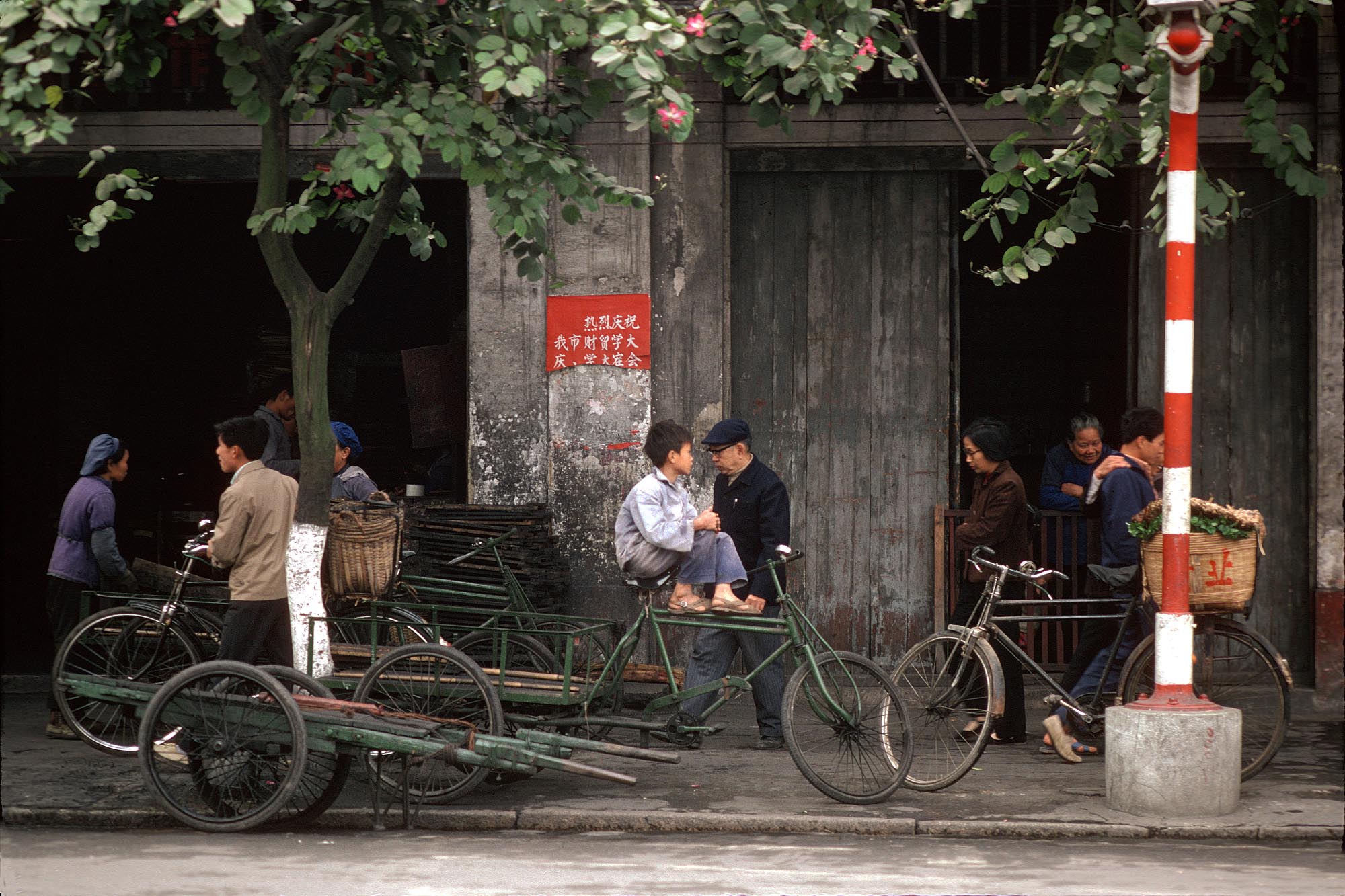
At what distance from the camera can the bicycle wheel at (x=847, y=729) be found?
23.0 ft

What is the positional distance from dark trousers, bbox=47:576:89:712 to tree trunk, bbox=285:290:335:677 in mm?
2149

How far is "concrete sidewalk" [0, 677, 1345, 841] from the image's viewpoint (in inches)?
262

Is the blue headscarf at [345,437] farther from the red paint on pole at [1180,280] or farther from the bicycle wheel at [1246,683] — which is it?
the red paint on pole at [1180,280]

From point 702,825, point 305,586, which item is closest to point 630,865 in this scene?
point 702,825

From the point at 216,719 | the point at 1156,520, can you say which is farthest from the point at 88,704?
the point at 1156,520

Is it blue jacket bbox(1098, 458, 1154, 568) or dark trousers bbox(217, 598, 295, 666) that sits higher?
blue jacket bbox(1098, 458, 1154, 568)

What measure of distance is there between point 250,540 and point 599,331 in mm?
3521

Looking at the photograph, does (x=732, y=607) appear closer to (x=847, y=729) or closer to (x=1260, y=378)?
(x=847, y=729)

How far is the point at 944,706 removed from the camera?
745cm

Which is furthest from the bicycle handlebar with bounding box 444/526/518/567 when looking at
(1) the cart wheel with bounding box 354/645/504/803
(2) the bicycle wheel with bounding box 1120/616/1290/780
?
(2) the bicycle wheel with bounding box 1120/616/1290/780

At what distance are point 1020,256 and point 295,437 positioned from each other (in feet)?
20.2

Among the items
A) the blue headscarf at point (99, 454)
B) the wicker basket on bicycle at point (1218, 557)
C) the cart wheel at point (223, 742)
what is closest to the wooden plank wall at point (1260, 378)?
the wicker basket on bicycle at point (1218, 557)

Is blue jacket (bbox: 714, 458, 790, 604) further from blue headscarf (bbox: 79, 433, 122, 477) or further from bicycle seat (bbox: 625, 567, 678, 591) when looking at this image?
blue headscarf (bbox: 79, 433, 122, 477)

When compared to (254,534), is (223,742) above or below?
below
